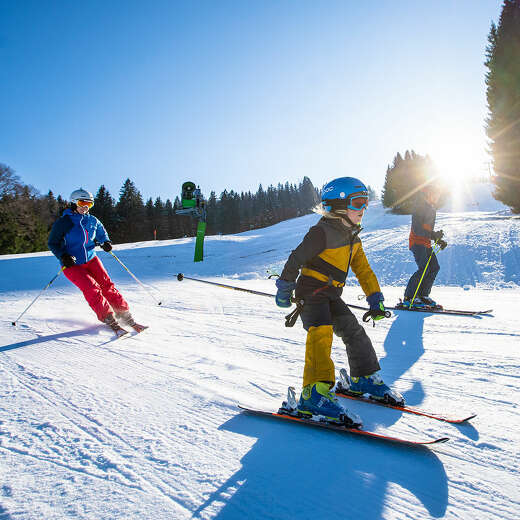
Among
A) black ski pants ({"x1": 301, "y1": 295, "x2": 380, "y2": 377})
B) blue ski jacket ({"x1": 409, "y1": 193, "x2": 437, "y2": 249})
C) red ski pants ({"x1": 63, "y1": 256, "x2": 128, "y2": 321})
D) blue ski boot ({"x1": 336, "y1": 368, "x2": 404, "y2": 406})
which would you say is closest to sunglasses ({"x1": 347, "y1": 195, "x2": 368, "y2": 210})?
black ski pants ({"x1": 301, "y1": 295, "x2": 380, "y2": 377})

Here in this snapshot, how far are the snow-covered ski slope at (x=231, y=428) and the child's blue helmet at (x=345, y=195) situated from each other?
152 cm

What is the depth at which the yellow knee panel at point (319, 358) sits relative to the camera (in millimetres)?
2176

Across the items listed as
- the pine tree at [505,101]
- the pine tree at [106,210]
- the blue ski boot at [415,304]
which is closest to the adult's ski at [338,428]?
the blue ski boot at [415,304]

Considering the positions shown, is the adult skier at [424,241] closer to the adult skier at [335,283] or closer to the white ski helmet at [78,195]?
the adult skier at [335,283]

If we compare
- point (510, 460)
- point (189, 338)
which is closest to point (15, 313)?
A: point (189, 338)

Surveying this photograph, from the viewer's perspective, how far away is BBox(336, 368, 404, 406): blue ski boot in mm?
2318

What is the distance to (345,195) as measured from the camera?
2559 millimetres

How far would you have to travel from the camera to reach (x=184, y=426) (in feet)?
6.52

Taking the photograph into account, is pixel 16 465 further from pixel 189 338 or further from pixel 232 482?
pixel 189 338

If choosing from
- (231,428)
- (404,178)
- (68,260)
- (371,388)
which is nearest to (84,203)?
(68,260)

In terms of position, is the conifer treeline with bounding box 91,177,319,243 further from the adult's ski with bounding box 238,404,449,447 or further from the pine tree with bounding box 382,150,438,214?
the adult's ski with bounding box 238,404,449,447

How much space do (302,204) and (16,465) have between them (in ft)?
289

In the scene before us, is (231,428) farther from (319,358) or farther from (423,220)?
(423,220)

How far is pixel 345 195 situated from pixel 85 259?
12.7 feet
